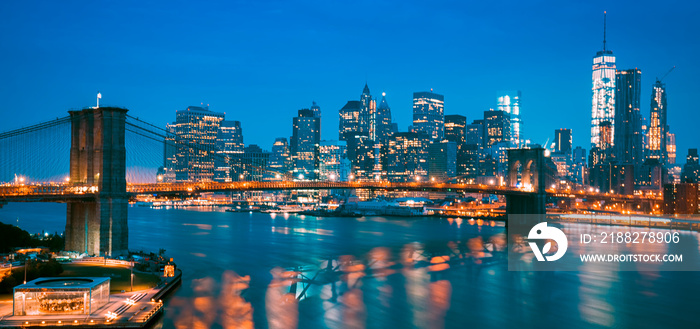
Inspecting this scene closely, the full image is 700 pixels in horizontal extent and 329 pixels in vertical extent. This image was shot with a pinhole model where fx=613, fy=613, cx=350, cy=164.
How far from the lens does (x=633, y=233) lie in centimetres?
6506

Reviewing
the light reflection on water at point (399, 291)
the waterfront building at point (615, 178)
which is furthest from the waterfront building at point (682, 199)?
the light reflection on water at point (399, 291)

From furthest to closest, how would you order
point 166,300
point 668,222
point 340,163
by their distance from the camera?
point 340,163, point 668,222, point 166,300

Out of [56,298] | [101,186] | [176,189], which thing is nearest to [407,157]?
[176,189]

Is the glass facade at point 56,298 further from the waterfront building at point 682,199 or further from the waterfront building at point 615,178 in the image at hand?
the waterfront building at point 615,178

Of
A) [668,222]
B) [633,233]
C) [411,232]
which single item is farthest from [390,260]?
[668,222]

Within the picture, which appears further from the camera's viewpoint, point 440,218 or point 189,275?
point 440,218

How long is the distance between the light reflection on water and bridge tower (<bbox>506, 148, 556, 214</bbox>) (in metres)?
19.6

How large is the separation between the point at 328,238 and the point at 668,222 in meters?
44.8

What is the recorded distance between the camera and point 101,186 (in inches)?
1280

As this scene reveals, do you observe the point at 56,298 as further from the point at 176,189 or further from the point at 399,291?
the point at 176,189

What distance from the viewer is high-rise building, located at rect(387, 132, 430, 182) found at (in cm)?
18375

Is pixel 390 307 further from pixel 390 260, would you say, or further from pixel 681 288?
pixel 681 288

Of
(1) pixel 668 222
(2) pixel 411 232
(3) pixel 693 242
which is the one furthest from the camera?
(1) pixel 668 222

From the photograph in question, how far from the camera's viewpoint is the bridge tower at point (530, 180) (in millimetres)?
67188
